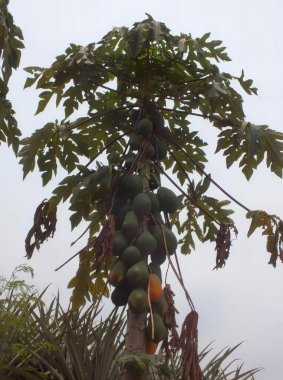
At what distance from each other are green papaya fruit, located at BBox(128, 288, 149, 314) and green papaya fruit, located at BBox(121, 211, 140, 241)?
40 centimetres

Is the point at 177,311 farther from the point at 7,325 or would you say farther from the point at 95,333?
the point at 95,333

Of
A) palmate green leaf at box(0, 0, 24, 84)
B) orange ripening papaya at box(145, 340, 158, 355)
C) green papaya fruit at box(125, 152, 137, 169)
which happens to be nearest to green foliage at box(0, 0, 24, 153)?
palmate green leaf at box(0, 0, 24, 84)

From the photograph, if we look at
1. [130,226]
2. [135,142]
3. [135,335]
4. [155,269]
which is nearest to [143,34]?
[135,142]

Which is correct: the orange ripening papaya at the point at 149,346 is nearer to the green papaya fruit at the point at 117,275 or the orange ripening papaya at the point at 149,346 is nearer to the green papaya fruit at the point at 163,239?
the green papaya fruit at the point at 117,275

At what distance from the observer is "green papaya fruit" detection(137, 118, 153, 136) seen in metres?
3.76

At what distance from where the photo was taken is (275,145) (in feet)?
13.1

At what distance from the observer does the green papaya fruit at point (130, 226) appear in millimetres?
3162

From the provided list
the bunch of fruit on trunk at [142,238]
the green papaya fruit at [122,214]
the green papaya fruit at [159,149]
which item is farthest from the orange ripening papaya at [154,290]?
the green papaya fruit at [159,149]

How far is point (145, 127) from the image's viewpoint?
3.75 meters

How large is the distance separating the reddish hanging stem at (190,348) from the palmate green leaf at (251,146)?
1259 millimetres

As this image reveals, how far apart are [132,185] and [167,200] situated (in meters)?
0.25

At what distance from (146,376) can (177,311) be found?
436mm

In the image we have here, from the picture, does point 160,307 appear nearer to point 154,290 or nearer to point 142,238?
point 154,290

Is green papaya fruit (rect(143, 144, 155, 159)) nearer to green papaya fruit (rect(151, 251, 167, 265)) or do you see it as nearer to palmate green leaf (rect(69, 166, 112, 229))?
palmate green leaf (rect(69, 166, 112, 229))
